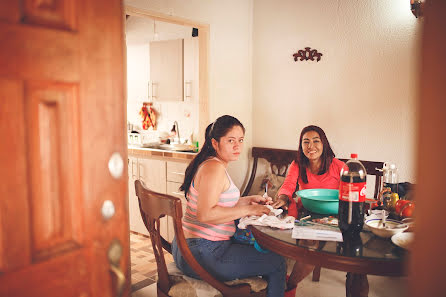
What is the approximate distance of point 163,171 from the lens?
3.89m

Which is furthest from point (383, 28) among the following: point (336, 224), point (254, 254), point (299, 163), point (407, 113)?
point (254, 254)

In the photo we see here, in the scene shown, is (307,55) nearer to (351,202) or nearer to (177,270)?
(351,202)

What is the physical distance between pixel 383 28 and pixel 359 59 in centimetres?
32

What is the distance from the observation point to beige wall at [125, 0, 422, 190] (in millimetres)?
3277

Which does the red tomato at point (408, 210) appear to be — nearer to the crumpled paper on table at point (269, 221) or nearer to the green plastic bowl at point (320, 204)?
the green plastic bowl at point (320, 204)

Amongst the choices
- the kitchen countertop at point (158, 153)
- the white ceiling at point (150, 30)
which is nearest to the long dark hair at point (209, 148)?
the kitchen countertop at point (158, 153)

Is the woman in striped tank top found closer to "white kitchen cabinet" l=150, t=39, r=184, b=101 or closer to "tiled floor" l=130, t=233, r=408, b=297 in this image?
Answer: "tiled floor" l=130, t=233, r=408, b=297

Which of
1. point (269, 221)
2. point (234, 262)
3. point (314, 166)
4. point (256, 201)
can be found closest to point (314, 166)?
point (314, 166)

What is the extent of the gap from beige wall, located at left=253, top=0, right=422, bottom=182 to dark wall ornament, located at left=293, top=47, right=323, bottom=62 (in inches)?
1.9

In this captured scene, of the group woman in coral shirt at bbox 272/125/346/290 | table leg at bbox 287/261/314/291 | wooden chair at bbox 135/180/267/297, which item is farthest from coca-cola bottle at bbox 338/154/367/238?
woman in coral shirt at bbox 272/125/346/290

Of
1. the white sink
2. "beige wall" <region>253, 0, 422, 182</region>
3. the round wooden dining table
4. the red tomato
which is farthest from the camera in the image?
the white sink

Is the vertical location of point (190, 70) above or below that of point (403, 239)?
above

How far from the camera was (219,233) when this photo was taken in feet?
6.20

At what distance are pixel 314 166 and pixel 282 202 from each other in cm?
67
